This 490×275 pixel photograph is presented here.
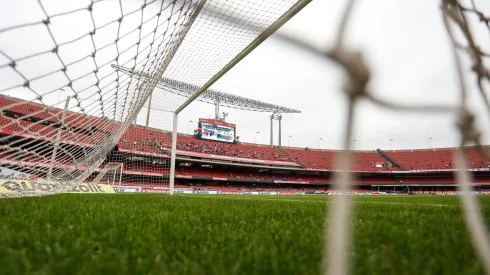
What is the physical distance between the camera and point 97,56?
9.18 ft

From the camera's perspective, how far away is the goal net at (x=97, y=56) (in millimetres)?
2217

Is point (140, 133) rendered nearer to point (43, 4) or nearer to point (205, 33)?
point (205, 33)

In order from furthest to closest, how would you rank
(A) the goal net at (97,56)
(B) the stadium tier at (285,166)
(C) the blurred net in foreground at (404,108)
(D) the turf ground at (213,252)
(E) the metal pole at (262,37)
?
(B) the stadium tier at (285,166) < (E) the metal pole at (262,37) < (A) the goal net at (97,56) < (D) the turf ground at (213,252) < (C) the blurred net in foreground at (404,108)

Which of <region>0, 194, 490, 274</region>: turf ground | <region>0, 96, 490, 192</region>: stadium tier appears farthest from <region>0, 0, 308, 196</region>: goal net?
<region>0, 96, 490, 192</region>: stadium tier

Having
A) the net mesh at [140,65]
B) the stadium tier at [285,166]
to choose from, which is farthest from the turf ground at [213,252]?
the stadium tier at [285,166]

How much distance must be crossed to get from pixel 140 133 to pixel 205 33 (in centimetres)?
1563

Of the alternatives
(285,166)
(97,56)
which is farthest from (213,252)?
(285,166)

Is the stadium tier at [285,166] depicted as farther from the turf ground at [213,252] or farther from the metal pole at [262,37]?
the turf ground at [213,252]

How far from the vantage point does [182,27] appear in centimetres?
448

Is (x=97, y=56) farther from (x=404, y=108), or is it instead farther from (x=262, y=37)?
(x=404, y=108)

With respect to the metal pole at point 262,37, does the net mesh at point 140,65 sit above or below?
below

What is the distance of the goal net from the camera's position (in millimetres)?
2217

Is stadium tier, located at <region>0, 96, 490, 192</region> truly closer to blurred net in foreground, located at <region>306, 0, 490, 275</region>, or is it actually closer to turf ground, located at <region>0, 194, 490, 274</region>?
turf ground, located at <region>0, 194, 490, 274</region>

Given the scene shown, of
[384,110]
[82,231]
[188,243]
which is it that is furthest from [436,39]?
[82,231]
